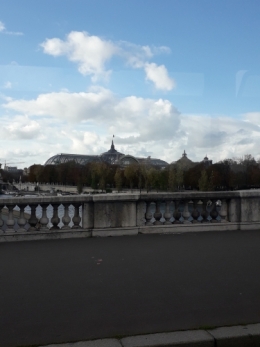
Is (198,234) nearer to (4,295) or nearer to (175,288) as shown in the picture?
(175,288)

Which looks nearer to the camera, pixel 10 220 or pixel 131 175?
pixel 10 220

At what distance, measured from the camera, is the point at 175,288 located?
16.6 feet

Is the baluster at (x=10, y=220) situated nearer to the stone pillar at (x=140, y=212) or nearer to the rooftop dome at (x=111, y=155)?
the stone pillar at (x=140, y=212)

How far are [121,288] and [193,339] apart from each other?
1.52m

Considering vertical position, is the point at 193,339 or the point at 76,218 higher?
the point at 76,218

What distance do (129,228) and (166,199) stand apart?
1042 mm

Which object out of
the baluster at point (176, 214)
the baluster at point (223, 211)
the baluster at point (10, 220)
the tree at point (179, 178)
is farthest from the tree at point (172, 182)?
the baluster at point (10, 220)

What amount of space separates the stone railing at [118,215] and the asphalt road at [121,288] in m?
0.52

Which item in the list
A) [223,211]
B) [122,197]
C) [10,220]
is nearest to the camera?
[10,220]

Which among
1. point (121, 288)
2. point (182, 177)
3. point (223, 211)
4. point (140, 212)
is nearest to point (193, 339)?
point (121, 288)

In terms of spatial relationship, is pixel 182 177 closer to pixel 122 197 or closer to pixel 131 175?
pixel 131 175

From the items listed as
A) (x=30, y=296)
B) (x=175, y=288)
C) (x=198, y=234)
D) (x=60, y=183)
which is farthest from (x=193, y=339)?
(x=60, y=183)

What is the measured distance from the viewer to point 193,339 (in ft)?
12.0

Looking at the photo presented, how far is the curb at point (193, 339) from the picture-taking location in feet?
11.7
